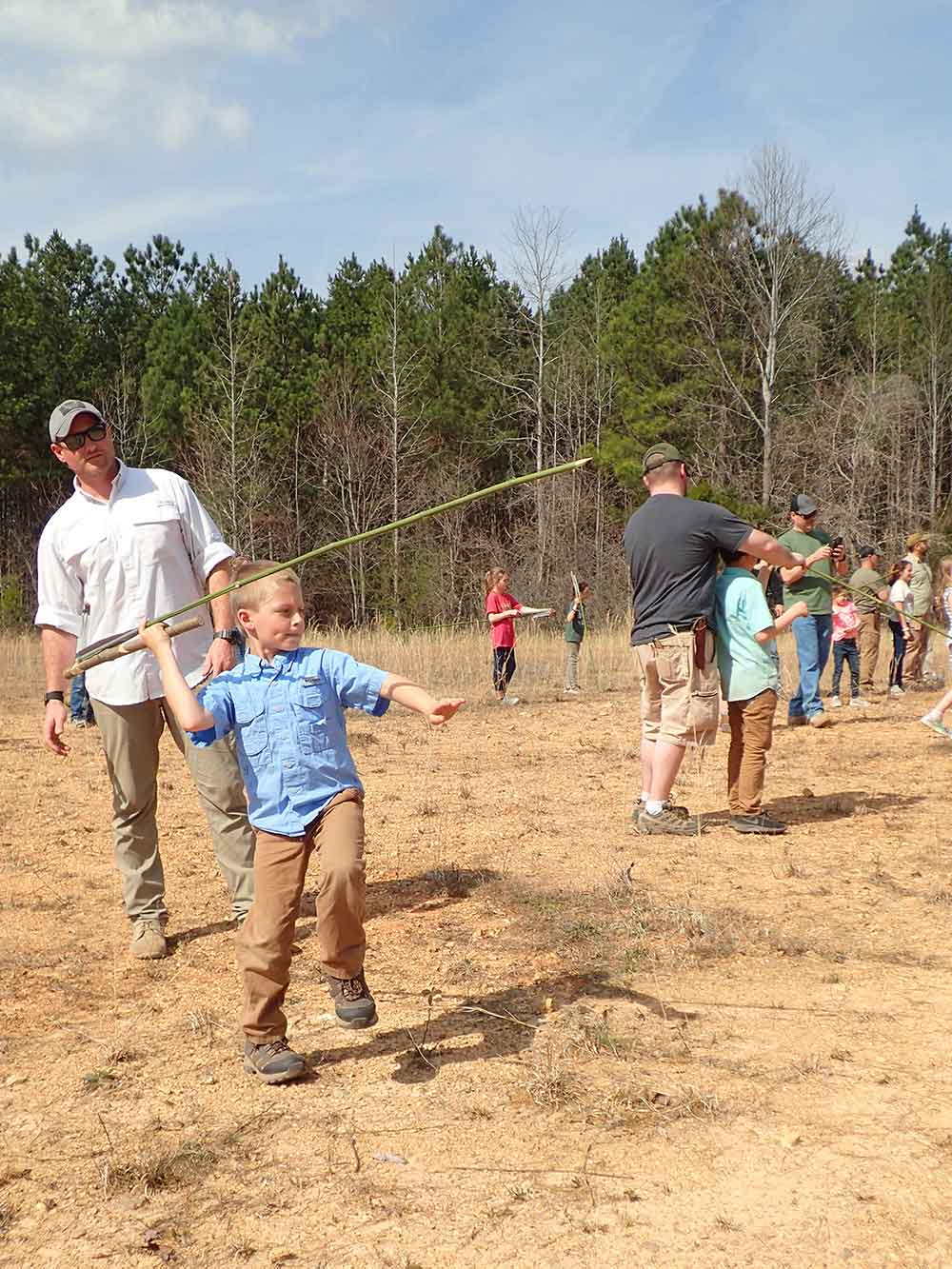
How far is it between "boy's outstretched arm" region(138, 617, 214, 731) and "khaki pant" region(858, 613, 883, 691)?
475 inches

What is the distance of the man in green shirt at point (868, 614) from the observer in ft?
46.0

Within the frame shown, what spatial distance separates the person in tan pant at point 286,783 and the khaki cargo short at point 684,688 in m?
3.14

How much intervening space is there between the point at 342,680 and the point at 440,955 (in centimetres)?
165

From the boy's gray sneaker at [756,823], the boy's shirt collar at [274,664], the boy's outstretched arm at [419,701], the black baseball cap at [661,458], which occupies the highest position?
the black baseball cap at [661,458]

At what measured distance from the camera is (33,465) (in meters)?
33.9

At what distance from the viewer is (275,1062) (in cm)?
363

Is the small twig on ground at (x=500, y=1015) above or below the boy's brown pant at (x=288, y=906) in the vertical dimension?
below

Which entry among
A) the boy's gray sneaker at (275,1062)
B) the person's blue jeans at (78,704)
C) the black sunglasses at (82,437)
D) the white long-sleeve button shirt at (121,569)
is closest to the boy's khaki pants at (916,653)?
the person's blue jeans at (78,704)

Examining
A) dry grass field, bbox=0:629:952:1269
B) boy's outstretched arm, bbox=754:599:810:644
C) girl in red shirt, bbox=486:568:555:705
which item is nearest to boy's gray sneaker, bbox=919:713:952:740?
dry grass field, bbox=0:629:952:1269

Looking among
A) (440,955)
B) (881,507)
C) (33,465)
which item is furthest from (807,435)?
(440,955)

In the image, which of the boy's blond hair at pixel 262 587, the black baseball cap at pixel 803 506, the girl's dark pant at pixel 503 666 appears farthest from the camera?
the girl's dark pant at pixel 503 666

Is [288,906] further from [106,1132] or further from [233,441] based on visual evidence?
[233,441]

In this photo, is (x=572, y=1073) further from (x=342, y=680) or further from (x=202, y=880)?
(x=202, y=880)

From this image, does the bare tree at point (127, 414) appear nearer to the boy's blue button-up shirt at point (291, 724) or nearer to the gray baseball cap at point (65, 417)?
the gray baseball cap at point (65, 417)
